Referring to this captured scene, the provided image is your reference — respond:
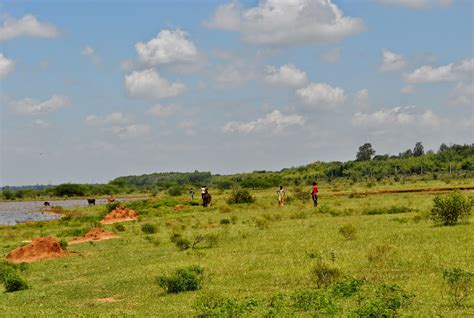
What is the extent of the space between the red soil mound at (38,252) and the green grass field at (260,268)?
5.07 feet

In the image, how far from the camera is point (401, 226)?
29.5 meters

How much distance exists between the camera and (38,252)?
30.1m

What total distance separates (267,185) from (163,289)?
359ft

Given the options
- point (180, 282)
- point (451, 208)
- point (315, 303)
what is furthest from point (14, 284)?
point (451, 208)

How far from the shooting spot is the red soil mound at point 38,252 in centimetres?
2972

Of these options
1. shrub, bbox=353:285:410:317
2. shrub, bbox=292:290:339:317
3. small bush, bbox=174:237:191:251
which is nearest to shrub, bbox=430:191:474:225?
small bush, bbox=174:237:191:251

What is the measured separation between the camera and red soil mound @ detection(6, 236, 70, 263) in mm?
29719

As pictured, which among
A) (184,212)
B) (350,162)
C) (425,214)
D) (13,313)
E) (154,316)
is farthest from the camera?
(350,162)

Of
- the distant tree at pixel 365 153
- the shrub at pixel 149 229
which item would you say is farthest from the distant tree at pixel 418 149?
the shrub at pixel 149 229

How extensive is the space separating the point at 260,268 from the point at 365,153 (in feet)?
580

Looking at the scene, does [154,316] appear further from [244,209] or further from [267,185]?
[267,185]

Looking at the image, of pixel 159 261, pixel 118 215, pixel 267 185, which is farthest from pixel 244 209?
pixel 267 185

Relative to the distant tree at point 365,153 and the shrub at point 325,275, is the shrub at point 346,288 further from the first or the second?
the distant tree at point 365,153

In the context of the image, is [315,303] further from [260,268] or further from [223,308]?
[260,268]
